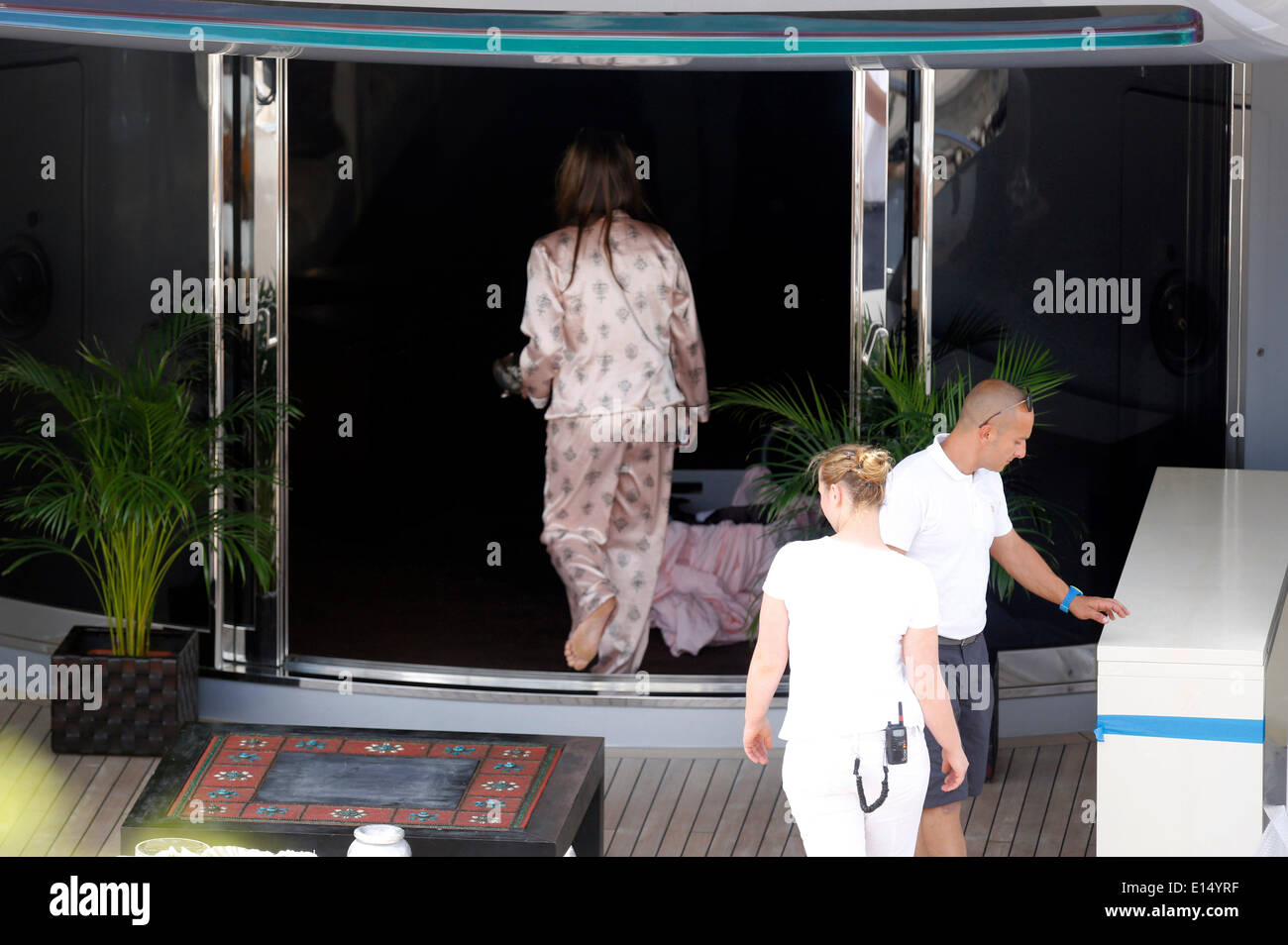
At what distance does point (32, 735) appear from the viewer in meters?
6.34

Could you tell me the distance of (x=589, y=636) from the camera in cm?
651

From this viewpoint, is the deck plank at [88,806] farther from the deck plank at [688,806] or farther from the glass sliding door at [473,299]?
the deck plank at [688,806]

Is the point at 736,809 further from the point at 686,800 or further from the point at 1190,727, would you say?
the point at 1190,727

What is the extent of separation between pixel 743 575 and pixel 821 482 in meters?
2.78

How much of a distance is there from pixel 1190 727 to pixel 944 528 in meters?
0.82

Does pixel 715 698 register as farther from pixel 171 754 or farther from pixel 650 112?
pixel 171 754

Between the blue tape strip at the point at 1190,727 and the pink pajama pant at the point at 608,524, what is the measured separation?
2.94 meters

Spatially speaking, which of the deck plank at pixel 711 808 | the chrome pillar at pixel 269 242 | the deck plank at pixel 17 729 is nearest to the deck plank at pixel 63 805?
the deck plank at pixel 17 729

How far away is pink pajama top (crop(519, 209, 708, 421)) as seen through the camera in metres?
6.33

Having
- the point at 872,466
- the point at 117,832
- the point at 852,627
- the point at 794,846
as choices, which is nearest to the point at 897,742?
the point at 852,627

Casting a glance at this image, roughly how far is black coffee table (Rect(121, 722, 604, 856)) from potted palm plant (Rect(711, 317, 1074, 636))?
2030 mm
